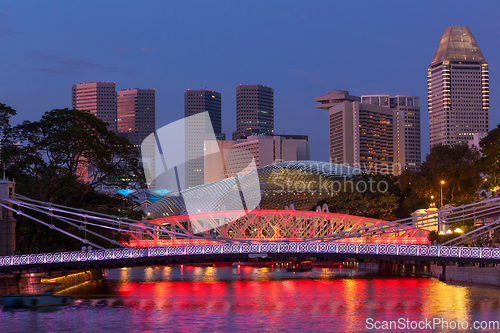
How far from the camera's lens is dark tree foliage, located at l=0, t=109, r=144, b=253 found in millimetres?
57406

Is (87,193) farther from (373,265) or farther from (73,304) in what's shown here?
(373,265)

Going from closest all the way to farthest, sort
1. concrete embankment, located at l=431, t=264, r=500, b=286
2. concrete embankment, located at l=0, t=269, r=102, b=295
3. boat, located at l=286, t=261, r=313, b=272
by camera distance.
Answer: concrete embankment, located at l=0, t=269, r=102, b=295 → concrete embankment, located at l=431, t=264, r=500, b=286 → boat, located at l=286, t=261, r=313, b=272

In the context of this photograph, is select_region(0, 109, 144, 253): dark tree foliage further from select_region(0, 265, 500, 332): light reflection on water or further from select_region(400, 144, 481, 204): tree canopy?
select_region(400, 144, 481, 204): tree canopy

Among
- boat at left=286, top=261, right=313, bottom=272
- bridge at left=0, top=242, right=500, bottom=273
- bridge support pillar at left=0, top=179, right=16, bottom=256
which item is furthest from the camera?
boat at left=286, top=261, right=313, bottom=272

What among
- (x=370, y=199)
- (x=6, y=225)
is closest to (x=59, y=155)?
(x=6, y=225)

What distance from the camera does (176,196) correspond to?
12425 cm

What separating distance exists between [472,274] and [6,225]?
3676 cm

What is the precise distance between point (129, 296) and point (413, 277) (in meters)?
31.1

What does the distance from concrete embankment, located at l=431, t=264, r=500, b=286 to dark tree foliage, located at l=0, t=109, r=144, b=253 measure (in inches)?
1098

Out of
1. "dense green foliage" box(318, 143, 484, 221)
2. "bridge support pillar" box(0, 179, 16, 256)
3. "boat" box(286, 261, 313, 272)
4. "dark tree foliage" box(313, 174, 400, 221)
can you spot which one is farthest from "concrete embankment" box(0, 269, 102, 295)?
"dark tree foliage" box(313, 174, 400, 221)

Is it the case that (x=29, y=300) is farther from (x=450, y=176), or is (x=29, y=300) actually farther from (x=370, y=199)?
(x=370, y=199)

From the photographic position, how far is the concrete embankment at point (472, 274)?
180 feet

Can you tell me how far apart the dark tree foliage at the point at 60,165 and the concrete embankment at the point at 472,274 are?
2789 centimetres

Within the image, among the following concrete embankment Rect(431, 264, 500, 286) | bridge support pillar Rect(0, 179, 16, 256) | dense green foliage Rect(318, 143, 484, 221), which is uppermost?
dense green foliage Rect(318, 143, 484, 221)
